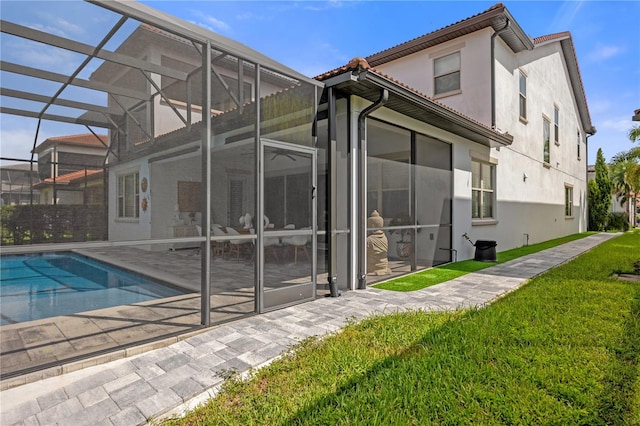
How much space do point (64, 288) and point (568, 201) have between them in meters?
21.1

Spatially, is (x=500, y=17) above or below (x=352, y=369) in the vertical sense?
above

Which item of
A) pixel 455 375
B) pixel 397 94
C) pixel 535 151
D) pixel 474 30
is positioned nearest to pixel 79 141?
pixel 397 94

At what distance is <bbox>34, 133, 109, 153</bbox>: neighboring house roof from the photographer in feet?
12.2

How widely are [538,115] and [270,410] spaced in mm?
15165

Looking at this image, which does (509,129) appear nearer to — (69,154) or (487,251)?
(487,251)

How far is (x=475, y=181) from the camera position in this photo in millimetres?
9227

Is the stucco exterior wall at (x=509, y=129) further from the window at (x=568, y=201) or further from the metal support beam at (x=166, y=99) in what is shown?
the metal support beam at (x=166, y=99)

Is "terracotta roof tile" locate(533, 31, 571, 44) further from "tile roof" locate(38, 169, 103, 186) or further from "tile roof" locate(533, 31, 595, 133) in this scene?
"tile roof" locate(38, 169, 103, 186)

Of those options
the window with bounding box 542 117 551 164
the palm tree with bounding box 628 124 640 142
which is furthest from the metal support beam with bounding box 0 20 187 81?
the palm tree with bounding box 628 124 640 142

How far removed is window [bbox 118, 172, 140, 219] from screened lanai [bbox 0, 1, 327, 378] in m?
0.03

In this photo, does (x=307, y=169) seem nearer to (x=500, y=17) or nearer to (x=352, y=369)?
(x=352, y=369)

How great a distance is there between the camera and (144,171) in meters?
5.09

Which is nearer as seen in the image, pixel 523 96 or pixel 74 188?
pixel 74 188

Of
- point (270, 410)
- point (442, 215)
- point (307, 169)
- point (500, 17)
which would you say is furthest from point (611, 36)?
point (270, 410)
